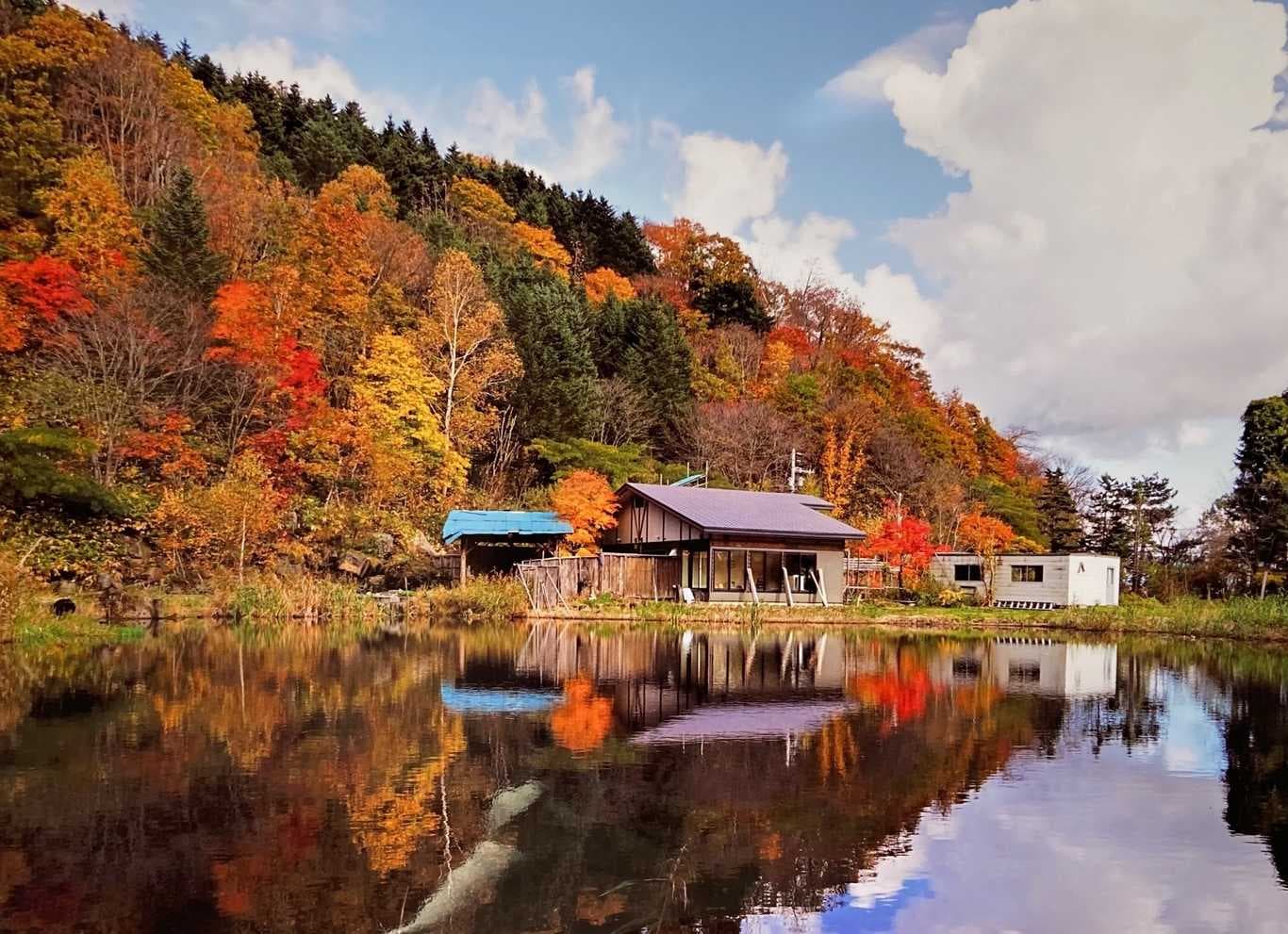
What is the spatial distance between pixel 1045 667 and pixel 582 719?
12268 millimetres

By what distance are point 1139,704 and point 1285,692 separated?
12.5 feet

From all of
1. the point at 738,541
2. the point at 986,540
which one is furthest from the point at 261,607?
the point at 986,540

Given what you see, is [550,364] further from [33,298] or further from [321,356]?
[33,298]

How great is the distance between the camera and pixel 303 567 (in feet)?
101

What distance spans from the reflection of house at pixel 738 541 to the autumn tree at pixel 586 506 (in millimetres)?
1107

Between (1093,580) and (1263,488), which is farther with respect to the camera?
(1093,580)

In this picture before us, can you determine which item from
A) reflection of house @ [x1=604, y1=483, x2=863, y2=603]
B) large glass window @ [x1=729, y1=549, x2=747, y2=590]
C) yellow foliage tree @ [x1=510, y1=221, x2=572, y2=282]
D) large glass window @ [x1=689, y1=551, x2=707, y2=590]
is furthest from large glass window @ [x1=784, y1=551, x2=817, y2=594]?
yellow foliage tree @ [x1=510, y1=221, x2=572, y2=282]

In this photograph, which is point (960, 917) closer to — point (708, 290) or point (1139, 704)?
point (1139, 704)

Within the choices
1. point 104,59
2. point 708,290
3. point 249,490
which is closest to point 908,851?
point 249,490

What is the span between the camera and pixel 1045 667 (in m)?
19.6

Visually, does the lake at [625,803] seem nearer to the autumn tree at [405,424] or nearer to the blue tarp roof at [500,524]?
the blue tarp roof at [500,524]

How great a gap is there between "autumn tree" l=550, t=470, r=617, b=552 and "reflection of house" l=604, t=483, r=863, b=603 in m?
1.11

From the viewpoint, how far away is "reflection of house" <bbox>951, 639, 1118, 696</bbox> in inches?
654

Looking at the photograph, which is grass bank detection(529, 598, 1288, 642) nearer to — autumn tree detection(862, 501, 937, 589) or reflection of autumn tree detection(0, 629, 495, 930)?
autumn tree detection(862, 501, 937, 589)
